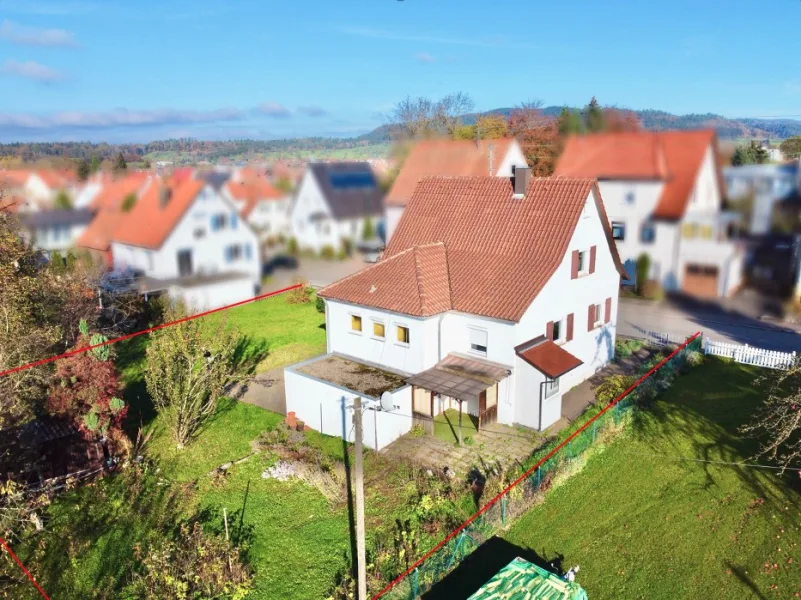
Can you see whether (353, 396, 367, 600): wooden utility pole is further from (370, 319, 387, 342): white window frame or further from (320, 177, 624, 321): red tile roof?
(370, 319, 387, 342): white window frame

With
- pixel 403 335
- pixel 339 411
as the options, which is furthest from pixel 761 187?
pixel 403 335

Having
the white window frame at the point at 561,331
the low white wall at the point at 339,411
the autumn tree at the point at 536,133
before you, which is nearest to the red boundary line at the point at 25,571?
the low white wall at the point at 339,411

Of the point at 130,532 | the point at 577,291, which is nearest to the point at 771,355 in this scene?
the point at 577,291

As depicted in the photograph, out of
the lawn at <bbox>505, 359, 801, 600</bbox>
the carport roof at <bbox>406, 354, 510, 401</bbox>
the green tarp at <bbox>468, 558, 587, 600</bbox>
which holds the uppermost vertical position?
the carport roof at <bbox>406, 354, 510, 401</bbox>

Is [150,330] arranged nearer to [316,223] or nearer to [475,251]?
[316,223]

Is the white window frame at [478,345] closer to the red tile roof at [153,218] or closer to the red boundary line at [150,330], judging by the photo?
the red boundary line at [150,330]

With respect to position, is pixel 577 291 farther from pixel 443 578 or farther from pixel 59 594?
pixel 59 594

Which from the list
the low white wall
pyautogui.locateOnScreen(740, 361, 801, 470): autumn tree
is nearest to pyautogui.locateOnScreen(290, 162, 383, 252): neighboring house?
pyautogui.locateOnScreen(740, 361, 801, 470): autumn tree
